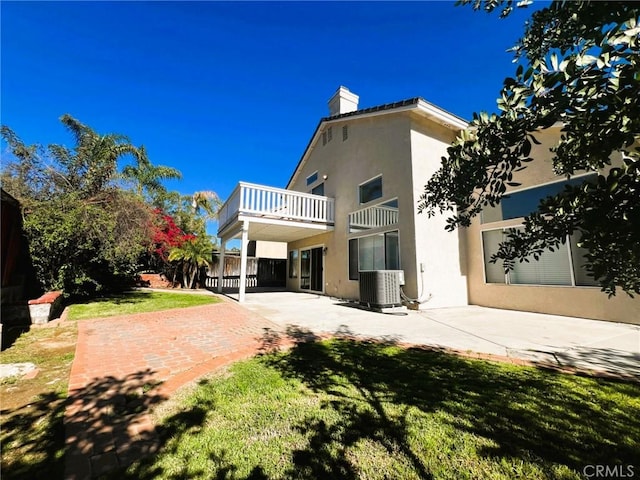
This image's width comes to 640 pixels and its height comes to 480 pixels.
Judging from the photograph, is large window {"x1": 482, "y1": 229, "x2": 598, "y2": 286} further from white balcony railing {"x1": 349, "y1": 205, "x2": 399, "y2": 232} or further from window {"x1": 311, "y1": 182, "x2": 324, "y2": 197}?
window {"x1": 311, "y1": 182, "x2": 324, "y2": 197}

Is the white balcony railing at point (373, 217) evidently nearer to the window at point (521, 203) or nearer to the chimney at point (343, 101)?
the window at point (521, 203)

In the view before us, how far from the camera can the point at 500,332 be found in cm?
579

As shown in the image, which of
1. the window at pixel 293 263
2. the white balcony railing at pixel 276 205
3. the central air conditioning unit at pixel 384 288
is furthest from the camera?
the window at pixel 293 263

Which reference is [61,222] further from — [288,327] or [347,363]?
[347,363]

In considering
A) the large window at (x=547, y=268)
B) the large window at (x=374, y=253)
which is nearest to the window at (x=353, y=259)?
the large window at (x=374, y=253)

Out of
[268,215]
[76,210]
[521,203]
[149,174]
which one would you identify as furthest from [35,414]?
[149,174]

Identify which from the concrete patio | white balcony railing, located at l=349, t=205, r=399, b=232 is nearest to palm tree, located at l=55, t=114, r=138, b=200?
the concrete patio

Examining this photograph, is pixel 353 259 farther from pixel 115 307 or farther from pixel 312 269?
pixel 115 307

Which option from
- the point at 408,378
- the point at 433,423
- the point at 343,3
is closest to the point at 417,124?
the point at 343,3

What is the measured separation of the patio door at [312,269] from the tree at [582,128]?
1244cm

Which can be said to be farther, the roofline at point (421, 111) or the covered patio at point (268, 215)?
the covered patio at point (268, 215)

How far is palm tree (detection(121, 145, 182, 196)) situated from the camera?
49.0 ft

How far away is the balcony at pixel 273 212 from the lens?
1105 centimetres

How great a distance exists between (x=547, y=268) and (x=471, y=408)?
278 inches
